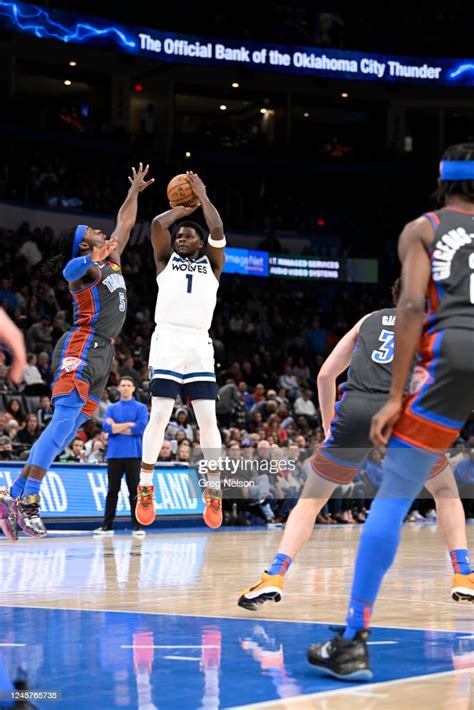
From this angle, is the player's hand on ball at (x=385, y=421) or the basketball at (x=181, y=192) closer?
the player's hand on ball at (x=385, y=421)

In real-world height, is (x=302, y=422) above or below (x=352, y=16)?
below

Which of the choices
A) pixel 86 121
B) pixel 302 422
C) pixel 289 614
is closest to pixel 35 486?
pixel 289 614

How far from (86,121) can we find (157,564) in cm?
2387

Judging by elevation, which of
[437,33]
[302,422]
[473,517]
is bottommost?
[473,517]

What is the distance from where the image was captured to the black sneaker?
496 centimetres

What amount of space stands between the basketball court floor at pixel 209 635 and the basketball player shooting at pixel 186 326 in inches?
46.5

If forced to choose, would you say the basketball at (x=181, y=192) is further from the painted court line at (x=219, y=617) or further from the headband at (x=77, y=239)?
the painted court line at (x=219, y=617)

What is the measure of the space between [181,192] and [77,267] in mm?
1082

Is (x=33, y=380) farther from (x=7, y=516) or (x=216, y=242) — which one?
(x=7, y=516)

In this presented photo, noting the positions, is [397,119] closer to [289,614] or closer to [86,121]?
[86,121]

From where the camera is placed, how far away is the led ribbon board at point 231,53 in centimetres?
2833

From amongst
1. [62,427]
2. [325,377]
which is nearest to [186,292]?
[62,427]

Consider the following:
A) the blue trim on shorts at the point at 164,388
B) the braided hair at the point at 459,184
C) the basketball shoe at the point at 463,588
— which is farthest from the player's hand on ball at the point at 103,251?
the braided hair at the point at 459,184

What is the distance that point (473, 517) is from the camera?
77.9 ft
